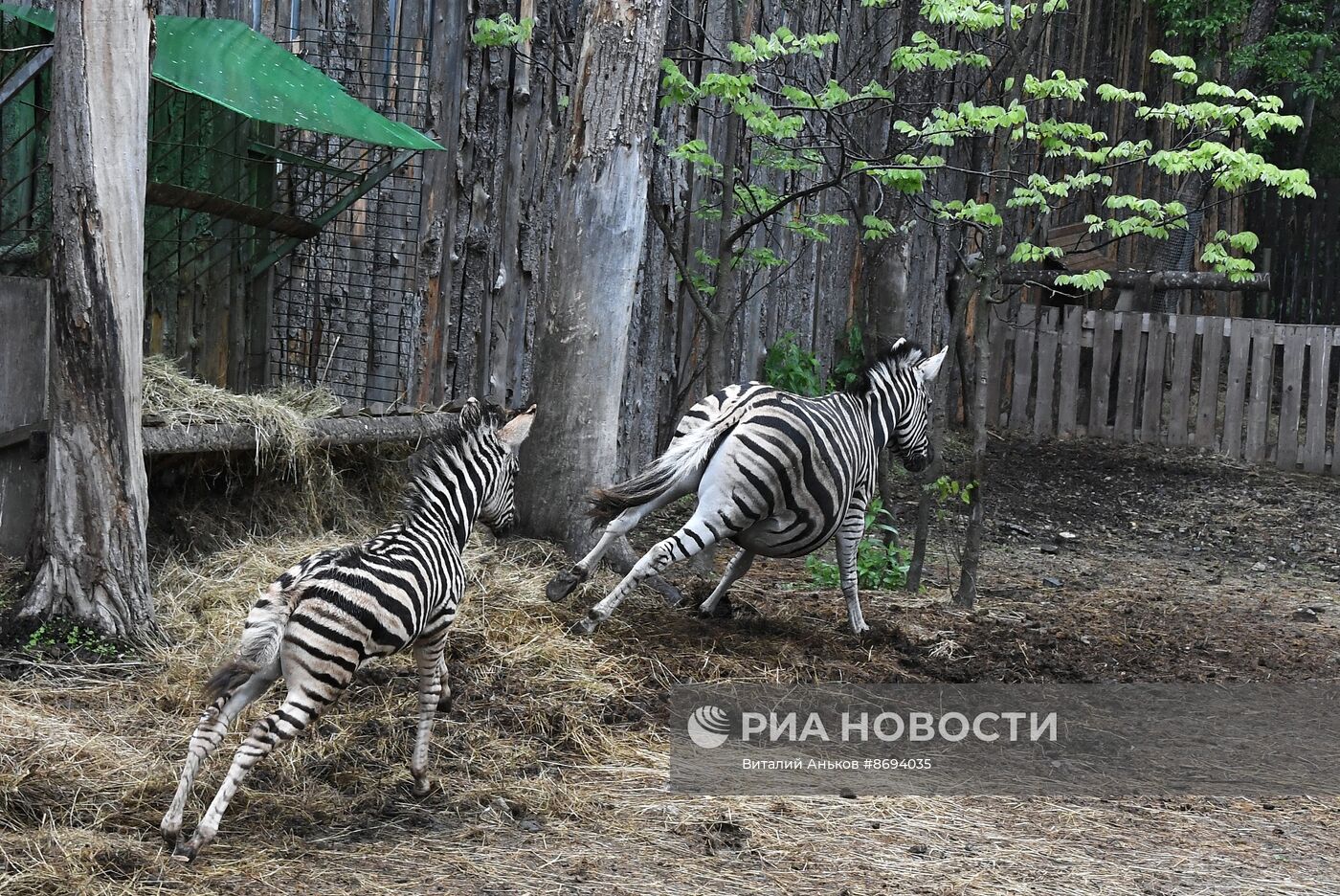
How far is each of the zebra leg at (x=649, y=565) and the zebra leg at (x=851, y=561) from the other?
1.06 meters

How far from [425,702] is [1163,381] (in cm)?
1173

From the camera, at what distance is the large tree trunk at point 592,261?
23.3 ft

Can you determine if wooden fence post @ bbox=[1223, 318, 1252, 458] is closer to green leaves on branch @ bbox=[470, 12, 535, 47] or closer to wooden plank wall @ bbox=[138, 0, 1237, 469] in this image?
wooden plank wall @ bbox=[138, 0, 1237, 469]

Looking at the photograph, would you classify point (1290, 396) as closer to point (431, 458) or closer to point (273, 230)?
point (273, 230)

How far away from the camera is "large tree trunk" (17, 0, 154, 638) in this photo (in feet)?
17.9

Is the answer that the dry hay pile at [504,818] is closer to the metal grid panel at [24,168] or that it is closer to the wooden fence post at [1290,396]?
the metal grid panel at [24,168]

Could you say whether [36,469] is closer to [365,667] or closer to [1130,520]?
[365,667]

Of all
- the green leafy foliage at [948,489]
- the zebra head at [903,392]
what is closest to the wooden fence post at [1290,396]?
the green leafy foliage at [948,489]

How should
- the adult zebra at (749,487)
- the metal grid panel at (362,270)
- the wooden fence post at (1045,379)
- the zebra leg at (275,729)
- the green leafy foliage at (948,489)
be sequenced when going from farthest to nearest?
the wooden fence post at (1045,379)
the metal grid panel at (362,270)
the green leafy foliage at (948,489)
the adult zebra at (749,487)
the zebra leg at (275,729)

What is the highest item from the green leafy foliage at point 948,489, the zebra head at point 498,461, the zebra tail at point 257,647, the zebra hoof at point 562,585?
the zebra head at point 498,461

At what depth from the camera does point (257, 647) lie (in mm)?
4117

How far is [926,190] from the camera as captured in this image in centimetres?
1263

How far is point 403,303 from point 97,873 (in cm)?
521

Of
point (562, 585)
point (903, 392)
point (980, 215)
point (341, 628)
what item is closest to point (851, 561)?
point (903, 392)
